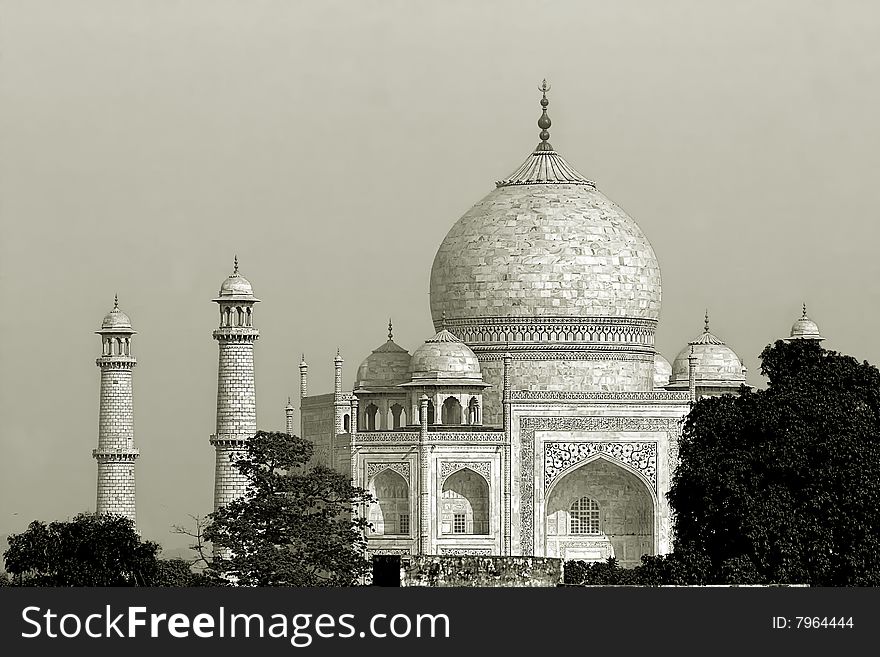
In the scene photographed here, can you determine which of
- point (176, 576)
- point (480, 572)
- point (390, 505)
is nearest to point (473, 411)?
point (390, 505)

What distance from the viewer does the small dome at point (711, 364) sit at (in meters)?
48.3

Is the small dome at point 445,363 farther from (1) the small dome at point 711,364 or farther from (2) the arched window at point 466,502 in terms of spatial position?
(1) the small dome at point 711,364

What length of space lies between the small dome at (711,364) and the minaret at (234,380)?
10.2 metres

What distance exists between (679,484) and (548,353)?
15.8 m

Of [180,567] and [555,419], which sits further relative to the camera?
[555,419]

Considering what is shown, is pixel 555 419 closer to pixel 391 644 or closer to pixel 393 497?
pixel 393 497

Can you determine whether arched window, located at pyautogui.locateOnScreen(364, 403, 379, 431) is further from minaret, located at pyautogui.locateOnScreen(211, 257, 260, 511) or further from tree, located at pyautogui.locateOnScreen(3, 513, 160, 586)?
tree, located at pyautogui.locateOnScreen(3, 513, 160, 586)

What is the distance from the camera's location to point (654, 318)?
47.9 metres

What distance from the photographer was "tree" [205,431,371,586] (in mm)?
32312

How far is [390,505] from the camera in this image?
43375 mm

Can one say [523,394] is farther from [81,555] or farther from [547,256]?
[81,555]

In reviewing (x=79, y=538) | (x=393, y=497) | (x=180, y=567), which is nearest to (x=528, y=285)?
(x=393, y=497)

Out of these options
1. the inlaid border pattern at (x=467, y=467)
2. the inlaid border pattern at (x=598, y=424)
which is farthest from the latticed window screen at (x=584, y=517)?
the inlaid border pattern at (x=467, y=467)

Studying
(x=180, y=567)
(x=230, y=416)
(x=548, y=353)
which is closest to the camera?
(x=180, y=567)
